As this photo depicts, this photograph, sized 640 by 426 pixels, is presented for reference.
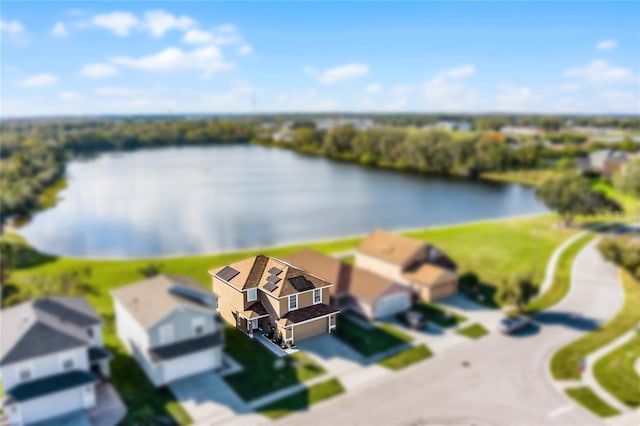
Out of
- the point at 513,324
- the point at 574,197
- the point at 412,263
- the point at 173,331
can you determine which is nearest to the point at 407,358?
the point at 513,324

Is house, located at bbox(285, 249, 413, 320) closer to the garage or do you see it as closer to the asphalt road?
the asphalt road

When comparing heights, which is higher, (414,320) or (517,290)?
(517,290)

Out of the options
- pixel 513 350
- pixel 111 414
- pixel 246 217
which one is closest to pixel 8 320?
pixel 111 414

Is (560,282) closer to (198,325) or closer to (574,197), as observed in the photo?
(574,197)

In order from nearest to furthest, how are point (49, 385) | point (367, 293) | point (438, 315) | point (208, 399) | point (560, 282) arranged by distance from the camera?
point (49, 385) → point (208, 399) → point (367, 293) → point (438, 315) → point (560, 282)

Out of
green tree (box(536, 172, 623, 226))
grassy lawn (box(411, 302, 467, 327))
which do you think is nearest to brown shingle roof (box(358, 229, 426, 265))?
grassy lawn (box(411, 302, 467, 327))

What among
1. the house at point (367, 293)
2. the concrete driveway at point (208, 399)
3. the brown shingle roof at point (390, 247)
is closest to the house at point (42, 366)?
the concrete driveway at point (208, 399)

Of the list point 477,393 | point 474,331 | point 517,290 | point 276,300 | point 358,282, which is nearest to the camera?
point 276,300
